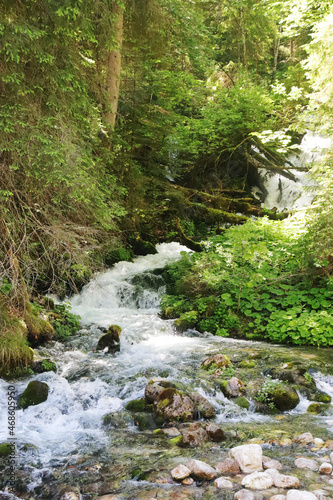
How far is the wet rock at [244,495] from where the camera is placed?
9.49 ft

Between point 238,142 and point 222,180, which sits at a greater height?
point 238,142

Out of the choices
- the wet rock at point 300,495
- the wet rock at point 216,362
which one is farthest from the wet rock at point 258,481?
the wet rock at point 216,362

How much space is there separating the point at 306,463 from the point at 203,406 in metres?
1.48

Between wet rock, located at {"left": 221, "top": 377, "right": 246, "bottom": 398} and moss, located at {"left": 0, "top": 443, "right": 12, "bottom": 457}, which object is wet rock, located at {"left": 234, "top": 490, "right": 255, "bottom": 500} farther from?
moss, located at {"left": 0, "top": 443, "right": 12, "bottom": 457}

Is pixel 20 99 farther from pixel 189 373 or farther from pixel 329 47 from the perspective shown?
pixel 329 47

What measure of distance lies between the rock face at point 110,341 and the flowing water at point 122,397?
0.14 metres

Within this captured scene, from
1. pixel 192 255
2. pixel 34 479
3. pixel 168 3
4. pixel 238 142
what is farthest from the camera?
pixel 238 142

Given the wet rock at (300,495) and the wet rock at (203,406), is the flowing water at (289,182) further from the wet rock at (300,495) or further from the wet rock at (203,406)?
the wet rock at (300,495)

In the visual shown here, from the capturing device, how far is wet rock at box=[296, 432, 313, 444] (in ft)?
12.7

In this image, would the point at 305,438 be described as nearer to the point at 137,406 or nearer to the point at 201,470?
the point at 201,470

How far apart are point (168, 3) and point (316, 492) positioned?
962 centimetres

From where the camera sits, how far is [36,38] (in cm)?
412

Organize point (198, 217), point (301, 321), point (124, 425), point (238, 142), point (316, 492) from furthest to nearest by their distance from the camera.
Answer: point (238, 142) → point (198, 217) → point (301, 321) → point (124, 425) → point (316, 492)

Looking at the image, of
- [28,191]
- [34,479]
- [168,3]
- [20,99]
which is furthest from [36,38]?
[168,3]
